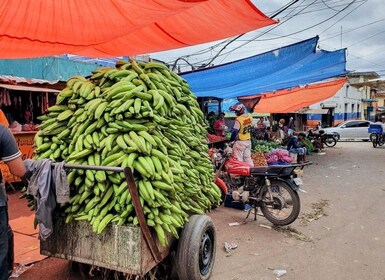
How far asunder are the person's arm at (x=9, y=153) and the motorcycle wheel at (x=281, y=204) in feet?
12.7

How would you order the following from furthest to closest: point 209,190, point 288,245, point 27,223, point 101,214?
point 27,223
point 288,245
point 209,190
point 101,214

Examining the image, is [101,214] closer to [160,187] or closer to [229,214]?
[160,187]

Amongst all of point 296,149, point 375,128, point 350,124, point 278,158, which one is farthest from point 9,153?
point 350,124

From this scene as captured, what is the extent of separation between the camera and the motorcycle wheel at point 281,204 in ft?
16.8

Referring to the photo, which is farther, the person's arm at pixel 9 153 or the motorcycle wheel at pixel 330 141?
the motorcycle wheel at pixel 330 141

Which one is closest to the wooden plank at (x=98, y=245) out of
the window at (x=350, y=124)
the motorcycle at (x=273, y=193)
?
the motorcycle at (x=273, y=193)

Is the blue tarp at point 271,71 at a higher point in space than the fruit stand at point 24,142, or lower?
higher

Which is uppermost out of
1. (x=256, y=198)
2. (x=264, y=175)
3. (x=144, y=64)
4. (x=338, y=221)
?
(x=144, y=64)

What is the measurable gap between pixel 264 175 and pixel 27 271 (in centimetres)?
365

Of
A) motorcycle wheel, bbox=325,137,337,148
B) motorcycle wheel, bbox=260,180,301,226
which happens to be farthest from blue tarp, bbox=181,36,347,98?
motorcycle wheel, bbox=325,137,337,148

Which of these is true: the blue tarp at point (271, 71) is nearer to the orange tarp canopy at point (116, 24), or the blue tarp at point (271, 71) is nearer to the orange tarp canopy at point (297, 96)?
the orange tarp canopy at point (116, 24)

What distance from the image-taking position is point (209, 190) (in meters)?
3.74

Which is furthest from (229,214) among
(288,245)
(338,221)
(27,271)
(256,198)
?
(27,271)

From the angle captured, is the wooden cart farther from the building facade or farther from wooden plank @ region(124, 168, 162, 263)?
the building facade
